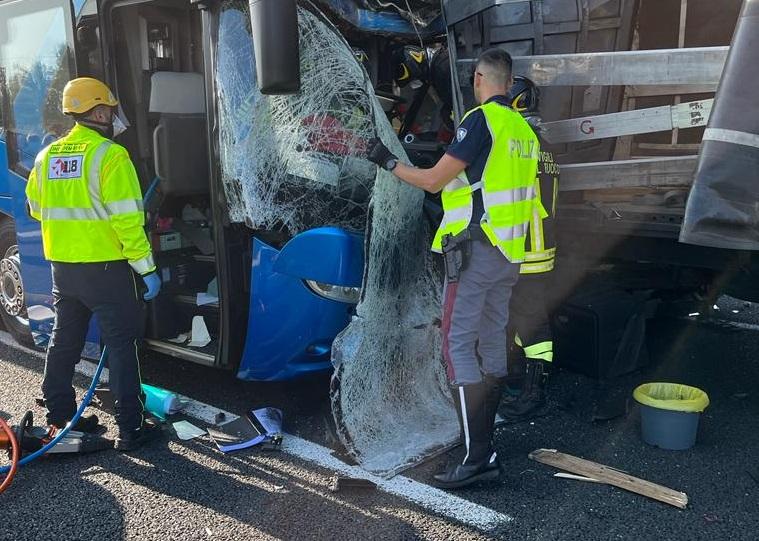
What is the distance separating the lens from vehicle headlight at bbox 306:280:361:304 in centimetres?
354

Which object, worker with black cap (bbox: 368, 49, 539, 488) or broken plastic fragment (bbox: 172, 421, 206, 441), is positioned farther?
broken plastic fragment (bbox: 172, 421, 206, 441)

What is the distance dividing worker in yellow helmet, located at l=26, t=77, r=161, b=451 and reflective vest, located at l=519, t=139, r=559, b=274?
1844 millimetres

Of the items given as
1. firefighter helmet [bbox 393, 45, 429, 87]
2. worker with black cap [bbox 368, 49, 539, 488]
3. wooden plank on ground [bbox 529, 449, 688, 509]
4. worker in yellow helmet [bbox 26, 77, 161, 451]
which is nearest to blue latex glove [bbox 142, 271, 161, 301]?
worker in yellow helmet [bbox 26, 77, 161, 451]

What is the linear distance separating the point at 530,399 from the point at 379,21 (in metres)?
2.28

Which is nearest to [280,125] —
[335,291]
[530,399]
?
Result: [335,291]

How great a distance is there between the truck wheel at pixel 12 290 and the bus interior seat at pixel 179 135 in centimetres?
166

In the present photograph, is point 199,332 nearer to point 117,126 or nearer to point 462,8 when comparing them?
point 117,126

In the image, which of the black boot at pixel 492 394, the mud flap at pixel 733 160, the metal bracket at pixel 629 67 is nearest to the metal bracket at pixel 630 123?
the metal bracket at pixel 629 67

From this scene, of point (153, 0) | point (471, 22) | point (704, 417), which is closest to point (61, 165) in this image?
point (153, 0)

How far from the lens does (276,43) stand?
9.83 feet

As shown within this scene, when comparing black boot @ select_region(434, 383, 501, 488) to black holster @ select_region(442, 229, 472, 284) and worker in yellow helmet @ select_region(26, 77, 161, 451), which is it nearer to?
black holster @ select_region(442, 229, 472, 284)

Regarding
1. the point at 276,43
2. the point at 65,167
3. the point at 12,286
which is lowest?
the point at 12,286

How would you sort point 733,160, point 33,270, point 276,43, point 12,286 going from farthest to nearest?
point 12,286 < point 33,270 < point 276,43 < point 733,160

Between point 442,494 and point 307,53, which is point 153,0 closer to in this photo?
point 307,53
